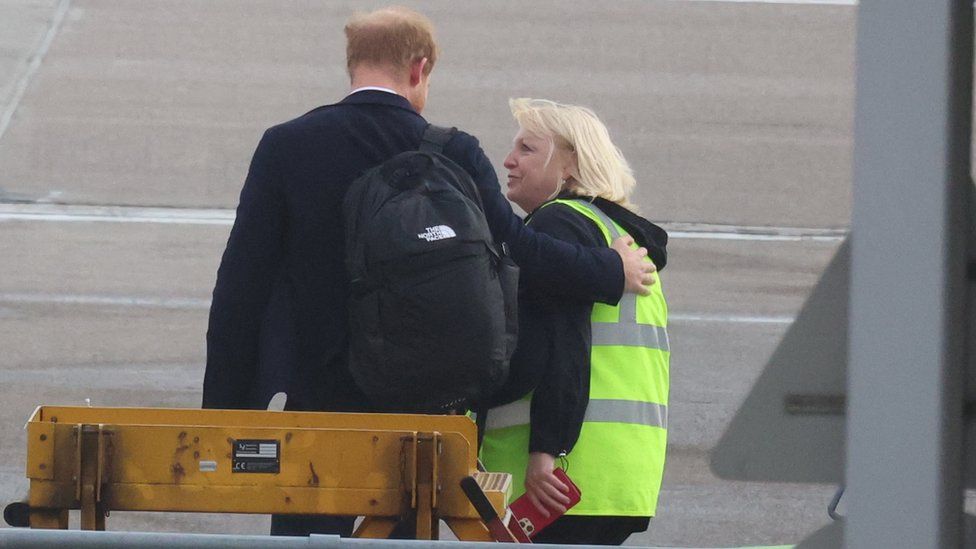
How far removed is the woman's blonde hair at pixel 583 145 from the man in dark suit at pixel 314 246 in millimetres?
348

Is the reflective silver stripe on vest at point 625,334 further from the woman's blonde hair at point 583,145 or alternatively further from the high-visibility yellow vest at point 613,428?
the woman's blonde hair at point 583,145

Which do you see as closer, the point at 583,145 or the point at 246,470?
the point at 246,470

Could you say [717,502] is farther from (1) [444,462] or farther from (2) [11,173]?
(2) [11,173]

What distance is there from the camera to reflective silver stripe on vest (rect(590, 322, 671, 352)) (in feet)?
12.7

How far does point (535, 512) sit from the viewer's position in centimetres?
380

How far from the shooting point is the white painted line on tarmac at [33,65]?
13.8 meters

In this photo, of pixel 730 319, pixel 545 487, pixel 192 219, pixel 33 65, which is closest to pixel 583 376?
pixel 545 487

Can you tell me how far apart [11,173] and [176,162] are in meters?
1.35

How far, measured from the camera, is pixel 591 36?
16.2m

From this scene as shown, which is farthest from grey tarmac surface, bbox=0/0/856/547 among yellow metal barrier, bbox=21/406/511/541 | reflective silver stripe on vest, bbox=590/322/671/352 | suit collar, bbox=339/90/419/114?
yellow metal barrier, bbox=21/406/511/541

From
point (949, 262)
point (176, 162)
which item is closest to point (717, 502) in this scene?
point (949, 262)

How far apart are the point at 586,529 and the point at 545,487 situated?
9.0 inches

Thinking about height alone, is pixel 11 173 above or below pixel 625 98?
below

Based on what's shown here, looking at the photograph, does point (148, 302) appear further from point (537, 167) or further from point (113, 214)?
point (537, 167)
